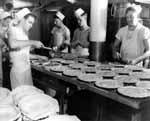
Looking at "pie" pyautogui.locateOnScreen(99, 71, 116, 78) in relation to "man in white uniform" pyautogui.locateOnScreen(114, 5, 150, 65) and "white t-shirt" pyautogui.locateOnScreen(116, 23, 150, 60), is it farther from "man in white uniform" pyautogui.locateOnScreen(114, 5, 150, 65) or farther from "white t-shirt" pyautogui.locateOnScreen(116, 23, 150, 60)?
"white t-shirt" pyautogui.locateOnScreen(116, 23, 150, 60)

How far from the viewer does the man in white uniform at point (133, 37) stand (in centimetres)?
294

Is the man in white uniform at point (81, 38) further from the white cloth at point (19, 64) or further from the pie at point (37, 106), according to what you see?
the pie at point (37, 106)

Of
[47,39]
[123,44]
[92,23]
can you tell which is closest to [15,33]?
[92,23]

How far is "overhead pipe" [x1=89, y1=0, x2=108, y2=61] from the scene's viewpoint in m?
3.10

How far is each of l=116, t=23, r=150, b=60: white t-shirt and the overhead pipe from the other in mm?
323

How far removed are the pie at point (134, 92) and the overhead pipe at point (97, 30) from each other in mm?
1340

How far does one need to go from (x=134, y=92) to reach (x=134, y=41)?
1.49 metres

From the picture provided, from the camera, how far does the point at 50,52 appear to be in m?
3.53

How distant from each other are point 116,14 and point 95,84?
2.19 m

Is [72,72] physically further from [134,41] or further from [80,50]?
[80,50]

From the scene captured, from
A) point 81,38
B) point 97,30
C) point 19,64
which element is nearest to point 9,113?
point 19,64

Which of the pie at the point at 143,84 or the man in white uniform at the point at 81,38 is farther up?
the man in white uniform at the point at 81,38

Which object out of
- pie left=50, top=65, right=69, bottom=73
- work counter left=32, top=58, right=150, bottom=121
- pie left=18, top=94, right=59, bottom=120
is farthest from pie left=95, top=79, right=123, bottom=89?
pie left=50, top=65, right=69, bottom=73

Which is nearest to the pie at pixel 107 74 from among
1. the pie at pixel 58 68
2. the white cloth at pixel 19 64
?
the pie at pixel 58 68
